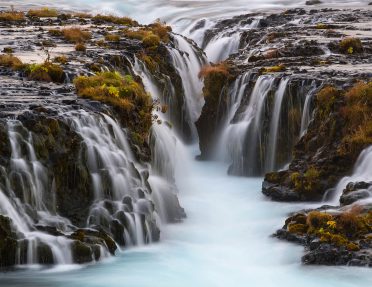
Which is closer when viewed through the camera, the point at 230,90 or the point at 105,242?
the point at 105,242

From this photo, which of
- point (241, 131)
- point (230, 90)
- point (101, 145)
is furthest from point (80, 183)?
point (230, 90)

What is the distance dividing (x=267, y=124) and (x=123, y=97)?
6481 millimetres

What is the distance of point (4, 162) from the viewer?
54.8 feet

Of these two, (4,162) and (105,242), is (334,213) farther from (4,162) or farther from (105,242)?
(4,162)

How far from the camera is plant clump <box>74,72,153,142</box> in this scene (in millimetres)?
21141

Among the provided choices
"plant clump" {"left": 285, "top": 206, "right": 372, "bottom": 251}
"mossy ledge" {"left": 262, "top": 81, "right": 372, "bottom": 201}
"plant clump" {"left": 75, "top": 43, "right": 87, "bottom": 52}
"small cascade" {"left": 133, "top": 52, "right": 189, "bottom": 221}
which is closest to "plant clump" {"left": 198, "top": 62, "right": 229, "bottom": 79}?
"small cascade" {"left": 133, "top": 52, "right": 189, "bottom": 221}

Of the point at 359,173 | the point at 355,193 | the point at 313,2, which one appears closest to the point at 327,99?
the point at 359,173

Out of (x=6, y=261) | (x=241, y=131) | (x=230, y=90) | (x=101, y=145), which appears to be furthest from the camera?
(x=230, y=90)

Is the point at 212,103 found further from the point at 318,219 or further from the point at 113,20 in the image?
Answer: the point at 113,20

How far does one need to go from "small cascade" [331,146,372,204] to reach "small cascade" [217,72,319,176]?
3.73 metres

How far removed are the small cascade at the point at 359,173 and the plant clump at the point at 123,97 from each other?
18.9 feet

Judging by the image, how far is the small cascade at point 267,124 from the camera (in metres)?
25.6

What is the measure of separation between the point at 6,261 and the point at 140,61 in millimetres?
15845

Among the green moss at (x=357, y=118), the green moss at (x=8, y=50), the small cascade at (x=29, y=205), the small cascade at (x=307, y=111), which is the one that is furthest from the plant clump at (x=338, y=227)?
the green moss at (x=8, y=50)
